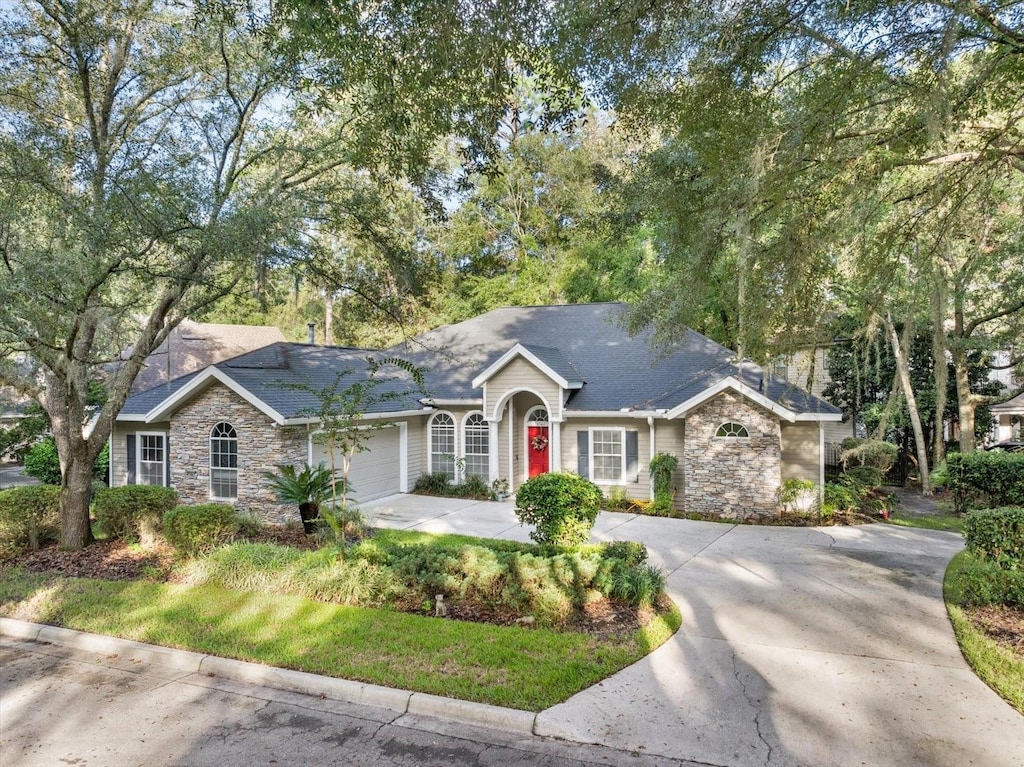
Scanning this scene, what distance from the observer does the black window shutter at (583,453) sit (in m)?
15.1

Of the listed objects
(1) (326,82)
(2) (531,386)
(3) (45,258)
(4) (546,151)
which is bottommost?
(2) (531,386)

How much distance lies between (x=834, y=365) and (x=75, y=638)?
2061cm

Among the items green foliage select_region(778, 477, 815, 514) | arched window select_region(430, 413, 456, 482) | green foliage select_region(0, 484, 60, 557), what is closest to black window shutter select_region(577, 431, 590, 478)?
arched window select_region(430, 413, 456, 482)

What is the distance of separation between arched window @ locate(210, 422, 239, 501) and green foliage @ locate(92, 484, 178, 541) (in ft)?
8.68

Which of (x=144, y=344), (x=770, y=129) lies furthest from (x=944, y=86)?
(x=144, y=344)

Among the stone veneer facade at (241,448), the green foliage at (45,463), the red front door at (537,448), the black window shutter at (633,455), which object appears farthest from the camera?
the red front door at (537,448)

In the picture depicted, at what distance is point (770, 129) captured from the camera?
7164 millimetres

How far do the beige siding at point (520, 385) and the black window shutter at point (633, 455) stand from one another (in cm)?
179

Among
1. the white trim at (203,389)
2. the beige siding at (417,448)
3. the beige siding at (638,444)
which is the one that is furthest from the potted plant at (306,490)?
the beige siding at (638,444)

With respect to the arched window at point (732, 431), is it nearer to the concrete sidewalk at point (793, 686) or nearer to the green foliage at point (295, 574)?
the concrete sidewalk at point (793, 686)

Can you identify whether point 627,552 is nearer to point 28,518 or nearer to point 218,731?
point 218,731

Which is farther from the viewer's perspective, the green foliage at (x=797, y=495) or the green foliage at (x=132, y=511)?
the green foliage at (x=797, y=495)

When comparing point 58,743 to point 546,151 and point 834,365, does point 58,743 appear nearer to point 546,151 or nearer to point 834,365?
point 834,365

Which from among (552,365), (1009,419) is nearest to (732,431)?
(552,365)
